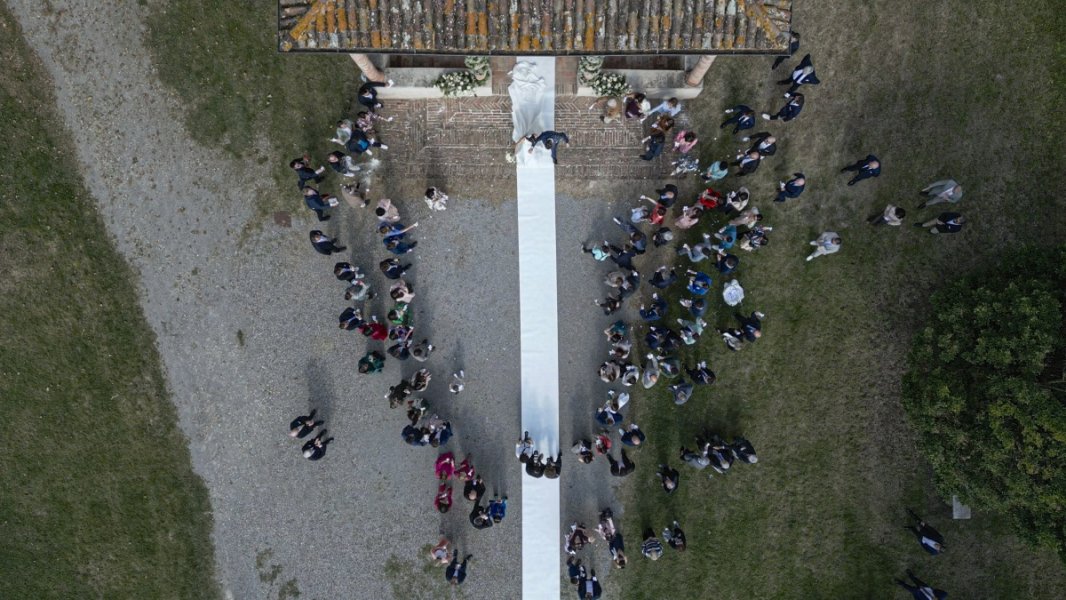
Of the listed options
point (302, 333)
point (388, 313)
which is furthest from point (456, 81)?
point (302, 333)

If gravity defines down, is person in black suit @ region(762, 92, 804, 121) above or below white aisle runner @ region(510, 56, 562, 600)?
above

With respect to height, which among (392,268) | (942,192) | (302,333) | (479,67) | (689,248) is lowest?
(302,333)

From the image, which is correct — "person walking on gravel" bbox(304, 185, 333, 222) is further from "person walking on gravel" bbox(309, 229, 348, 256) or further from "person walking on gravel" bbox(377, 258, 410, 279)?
"person walking on gravel" bbox(377, 258, 410, 279)

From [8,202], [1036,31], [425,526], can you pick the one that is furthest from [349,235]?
[1036,31]

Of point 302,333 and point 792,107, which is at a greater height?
point 792,107

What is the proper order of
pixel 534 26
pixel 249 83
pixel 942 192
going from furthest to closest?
1. pixel 249 83
2. pixel 942 192
3. pixel 534 26

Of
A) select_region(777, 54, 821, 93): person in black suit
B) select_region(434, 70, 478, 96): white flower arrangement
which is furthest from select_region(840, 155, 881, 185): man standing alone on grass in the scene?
select_region(434, 70, 478, 96): white flower arrangement

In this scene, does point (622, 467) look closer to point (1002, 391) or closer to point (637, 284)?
point (637, 284)

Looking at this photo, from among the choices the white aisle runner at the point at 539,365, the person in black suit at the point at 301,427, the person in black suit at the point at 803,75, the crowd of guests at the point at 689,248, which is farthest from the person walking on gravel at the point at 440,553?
the person in black suit at the point at 803,75
